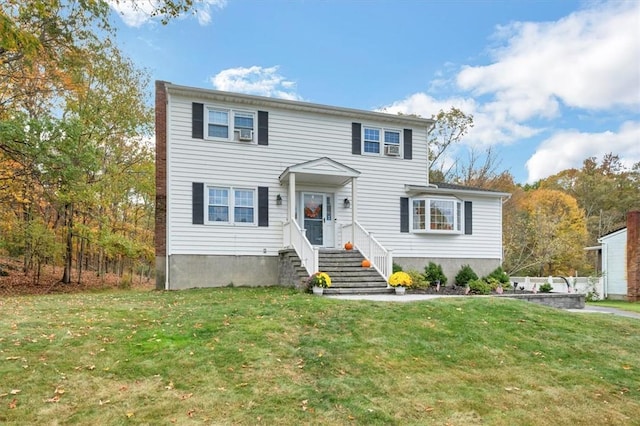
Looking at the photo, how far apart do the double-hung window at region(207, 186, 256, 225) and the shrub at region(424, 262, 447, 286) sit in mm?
6459

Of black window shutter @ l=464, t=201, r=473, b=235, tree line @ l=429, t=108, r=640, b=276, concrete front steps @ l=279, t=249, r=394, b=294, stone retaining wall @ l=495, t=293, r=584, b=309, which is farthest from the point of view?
tree line @ l=429, t=108, r=640, b=276

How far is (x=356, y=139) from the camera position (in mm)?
15219

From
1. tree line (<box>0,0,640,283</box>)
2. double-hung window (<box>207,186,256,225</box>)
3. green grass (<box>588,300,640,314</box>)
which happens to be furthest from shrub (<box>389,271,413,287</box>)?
green grass (<box>588,300,640,314</box>)

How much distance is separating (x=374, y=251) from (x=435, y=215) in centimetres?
425

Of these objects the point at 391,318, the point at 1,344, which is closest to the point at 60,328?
the point at 1,344

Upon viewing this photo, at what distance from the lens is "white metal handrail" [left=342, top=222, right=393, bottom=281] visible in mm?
11828

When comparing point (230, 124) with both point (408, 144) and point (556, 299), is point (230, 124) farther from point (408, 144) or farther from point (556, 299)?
point (556, 299)

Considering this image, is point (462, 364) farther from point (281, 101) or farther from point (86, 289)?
point (86, 289)

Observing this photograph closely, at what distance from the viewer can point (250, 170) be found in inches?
543

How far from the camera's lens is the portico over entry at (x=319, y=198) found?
1345 cm

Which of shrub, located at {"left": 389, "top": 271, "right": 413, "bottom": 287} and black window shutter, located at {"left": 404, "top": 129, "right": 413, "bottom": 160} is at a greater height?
black window shutter, located at {"left": 404, "top": 129, "right": 413, "bottom": 160}

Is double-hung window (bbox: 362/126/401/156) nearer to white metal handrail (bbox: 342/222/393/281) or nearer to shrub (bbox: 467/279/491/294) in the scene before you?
white metal handrail (bbox: 342/222/393/281)

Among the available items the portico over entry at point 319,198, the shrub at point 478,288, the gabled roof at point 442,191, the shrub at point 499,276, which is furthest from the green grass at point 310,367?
the gabled roof at point 442,191

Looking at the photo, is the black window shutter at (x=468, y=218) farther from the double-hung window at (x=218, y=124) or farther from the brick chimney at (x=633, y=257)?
the double-hung window at (x=218, y=124)
